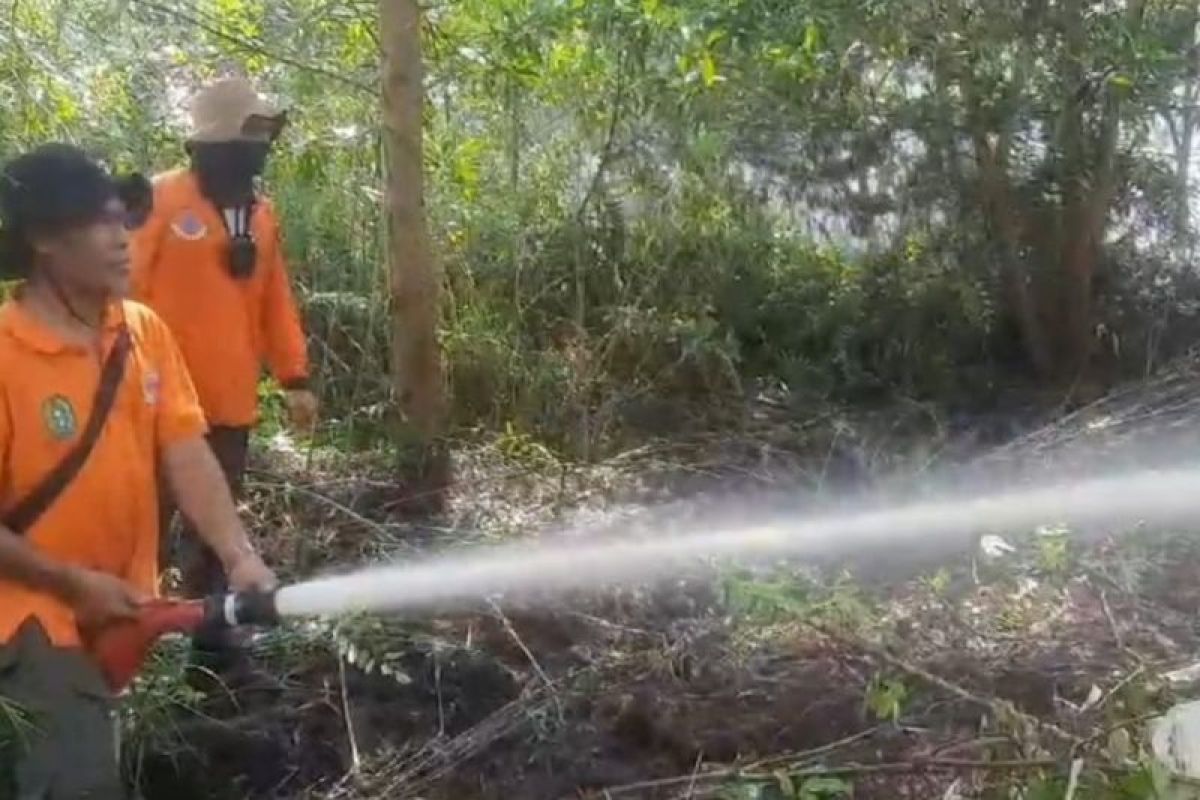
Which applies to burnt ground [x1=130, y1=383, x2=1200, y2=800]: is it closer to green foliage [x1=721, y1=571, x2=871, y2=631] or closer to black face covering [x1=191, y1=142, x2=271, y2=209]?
green foliage [x1=721, y1=571, x2=871, y2=631]

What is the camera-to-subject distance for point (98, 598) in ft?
9.16

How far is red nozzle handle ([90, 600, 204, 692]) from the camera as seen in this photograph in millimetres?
2820

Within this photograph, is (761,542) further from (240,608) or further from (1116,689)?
(240,608)

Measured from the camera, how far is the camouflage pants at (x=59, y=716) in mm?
2824

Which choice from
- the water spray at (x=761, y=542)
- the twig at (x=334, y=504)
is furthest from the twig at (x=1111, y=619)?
the twig at (x=334, y=504)

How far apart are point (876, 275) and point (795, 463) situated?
2.02 m

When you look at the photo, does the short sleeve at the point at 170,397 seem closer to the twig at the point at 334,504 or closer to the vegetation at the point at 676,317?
the vegetation at the point at 676,317

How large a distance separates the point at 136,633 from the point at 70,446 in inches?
13.5

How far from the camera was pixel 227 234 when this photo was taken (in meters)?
4.43

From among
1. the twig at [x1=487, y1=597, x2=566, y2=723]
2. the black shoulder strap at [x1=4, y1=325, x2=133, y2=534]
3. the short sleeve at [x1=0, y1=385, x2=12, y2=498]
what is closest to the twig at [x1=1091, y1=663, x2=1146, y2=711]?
the twig at [x1=487, y1=597, x2=566, y2=723]

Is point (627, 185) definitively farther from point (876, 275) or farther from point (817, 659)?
point (817, 659)

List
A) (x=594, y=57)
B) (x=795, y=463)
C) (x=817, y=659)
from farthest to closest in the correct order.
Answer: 1. (x=594, y=57)
2. (x=795, y=463)
3. (x=817, y=659)

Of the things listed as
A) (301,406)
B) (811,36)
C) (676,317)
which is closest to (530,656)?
(301,406)

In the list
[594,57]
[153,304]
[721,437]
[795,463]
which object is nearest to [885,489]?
[795,463]
